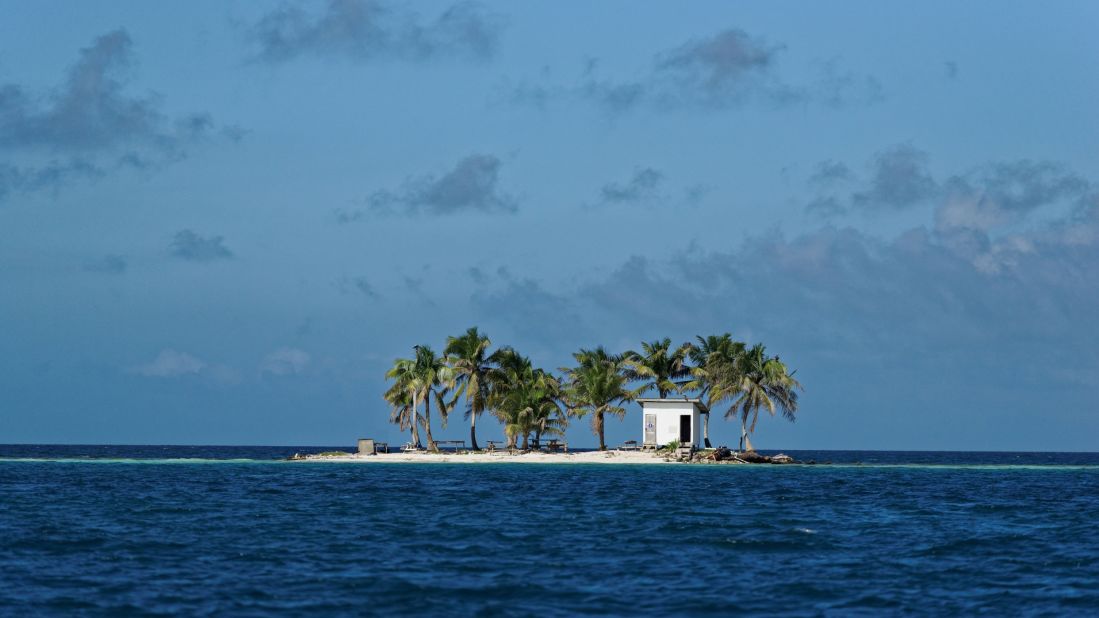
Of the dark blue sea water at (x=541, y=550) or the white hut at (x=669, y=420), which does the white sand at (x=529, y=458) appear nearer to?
the white hut at (x=669, y=420)

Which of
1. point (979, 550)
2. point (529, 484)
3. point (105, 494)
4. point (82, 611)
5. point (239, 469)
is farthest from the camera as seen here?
point (239, 469)

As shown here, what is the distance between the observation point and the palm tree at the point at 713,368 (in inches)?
4077

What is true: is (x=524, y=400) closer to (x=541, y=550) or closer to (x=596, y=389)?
(x=596, y=389)

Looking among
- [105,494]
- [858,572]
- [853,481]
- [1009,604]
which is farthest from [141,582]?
[853,481]

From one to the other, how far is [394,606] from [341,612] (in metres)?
1.32

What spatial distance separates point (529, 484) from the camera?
70625mm

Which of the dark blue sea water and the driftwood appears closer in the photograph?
the dark blue sea water

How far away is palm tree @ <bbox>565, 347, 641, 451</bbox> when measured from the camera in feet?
337

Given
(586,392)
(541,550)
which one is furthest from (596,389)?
(541,550)

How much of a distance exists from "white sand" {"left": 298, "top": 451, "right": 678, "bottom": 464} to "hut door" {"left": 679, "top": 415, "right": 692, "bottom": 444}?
160 inches

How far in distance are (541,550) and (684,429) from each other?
6373 cm

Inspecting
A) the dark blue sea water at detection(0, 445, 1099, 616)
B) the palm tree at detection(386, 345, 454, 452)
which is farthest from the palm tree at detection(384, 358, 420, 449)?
the dark blue sea water at detection(0, 445, 1099, 616)

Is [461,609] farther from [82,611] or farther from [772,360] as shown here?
[772,360]

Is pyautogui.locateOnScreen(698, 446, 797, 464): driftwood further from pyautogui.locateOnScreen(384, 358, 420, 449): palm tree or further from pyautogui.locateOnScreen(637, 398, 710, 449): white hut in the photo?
pyautogui.locateOnScreen(384, 358, 420, 449): palm tree
